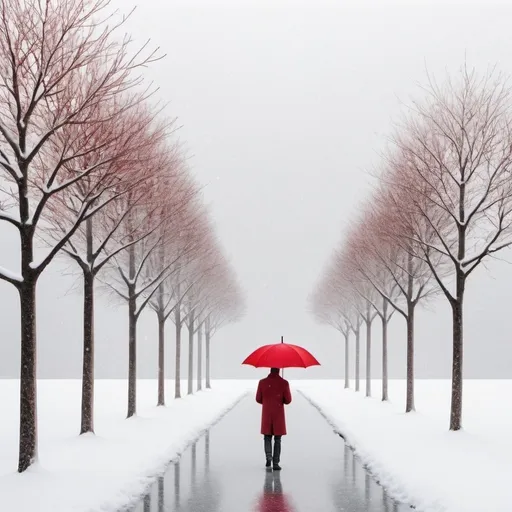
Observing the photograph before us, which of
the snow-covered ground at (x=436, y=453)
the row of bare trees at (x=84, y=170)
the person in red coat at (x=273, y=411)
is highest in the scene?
the row of bare trees at (x=84, y=170)

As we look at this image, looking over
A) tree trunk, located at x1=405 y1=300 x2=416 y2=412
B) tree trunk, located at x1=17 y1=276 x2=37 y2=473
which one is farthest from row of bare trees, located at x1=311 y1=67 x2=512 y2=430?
tree trunk, located at x1=17 y1=276 x2=37 y2=473

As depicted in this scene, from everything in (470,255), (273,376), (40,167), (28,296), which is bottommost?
(273,376)

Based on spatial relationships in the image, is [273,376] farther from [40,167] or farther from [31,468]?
[40,167]

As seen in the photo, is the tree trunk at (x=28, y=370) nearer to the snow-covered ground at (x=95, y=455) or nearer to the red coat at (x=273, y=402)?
the snow-covered ground at (x=95, y=455)

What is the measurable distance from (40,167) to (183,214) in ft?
28.6

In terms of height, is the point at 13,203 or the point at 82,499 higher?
the point at 13,203

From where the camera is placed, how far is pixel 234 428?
23375 mm

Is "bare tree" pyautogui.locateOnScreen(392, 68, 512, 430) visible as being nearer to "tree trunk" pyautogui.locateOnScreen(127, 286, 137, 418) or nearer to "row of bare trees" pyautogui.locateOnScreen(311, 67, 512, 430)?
"row of bare trees" pyautogui.locateOnScreen(311, 67, 512, 430)

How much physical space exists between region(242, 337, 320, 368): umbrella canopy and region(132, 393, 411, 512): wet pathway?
1.97 m

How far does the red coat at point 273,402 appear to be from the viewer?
15.0 m

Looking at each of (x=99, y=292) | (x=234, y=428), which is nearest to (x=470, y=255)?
(x=234, y=428)

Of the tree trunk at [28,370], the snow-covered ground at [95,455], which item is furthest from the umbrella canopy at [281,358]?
the tree trunk at [28,370]

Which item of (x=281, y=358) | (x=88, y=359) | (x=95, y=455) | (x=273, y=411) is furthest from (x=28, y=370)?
(x=88, y=359)

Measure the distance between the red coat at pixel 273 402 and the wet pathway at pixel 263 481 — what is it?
2.58 feet
